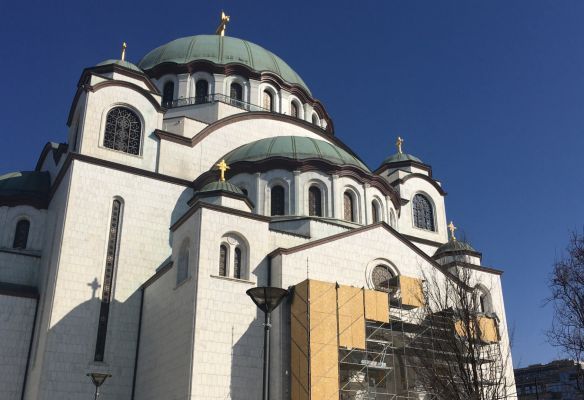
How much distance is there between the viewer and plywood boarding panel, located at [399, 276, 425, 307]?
20.9 meters

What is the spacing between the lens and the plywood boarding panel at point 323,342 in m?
17.5

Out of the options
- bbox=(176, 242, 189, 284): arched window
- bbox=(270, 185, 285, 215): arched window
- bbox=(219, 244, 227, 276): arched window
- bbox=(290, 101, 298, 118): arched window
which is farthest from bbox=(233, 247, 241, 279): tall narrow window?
bbox=(290, 101, 298, 118): arched window

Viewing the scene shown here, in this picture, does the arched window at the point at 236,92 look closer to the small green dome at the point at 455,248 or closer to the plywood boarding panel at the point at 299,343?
the small green dome at the point at 455,248

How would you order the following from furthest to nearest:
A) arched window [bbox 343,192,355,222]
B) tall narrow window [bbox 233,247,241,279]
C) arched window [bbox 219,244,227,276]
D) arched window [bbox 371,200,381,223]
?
arched window [bbox 371,200,381,223], arched window [bbox 343,192,355,222], tall narrow window [bbox 233,247,241,279], arched window [bbox 219,244,227,276]

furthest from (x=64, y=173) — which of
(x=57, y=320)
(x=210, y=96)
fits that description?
(x=210, y=96)

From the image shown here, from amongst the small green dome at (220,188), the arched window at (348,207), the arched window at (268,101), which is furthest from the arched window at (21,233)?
the arched window at (268,101)

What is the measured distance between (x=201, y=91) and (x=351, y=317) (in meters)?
16.8

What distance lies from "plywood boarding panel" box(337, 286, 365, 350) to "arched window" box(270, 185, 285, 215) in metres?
5.86

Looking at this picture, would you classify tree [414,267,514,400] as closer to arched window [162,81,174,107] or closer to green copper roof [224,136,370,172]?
green copper roof [224,136,370,172]

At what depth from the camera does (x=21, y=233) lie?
82.5 feet

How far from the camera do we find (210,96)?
31.2m

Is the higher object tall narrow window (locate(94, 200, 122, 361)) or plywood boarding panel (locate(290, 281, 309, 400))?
tall narrow window (locate(94, 200, 122, 361))

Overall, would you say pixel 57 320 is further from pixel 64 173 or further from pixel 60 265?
pixel 64 173

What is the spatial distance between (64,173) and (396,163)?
16909 mm
